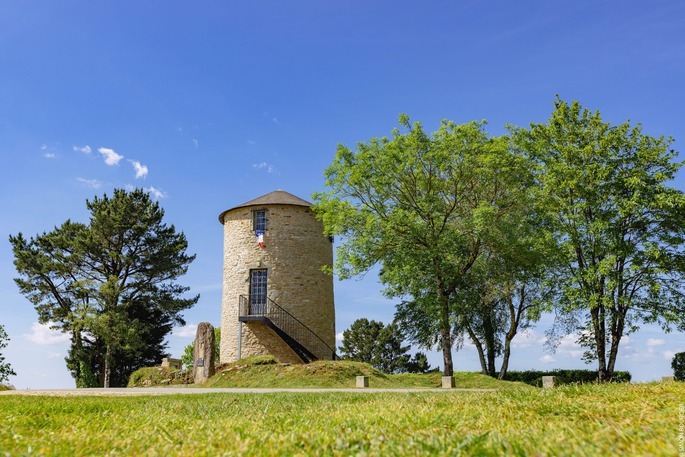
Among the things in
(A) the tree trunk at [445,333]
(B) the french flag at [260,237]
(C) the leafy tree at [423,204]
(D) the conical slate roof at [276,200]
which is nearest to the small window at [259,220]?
(B) the french flag at [260,237]

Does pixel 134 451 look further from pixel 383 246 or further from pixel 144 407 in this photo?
pixel 383 246

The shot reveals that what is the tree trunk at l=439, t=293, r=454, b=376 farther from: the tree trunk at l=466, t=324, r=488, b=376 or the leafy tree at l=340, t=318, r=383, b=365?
the leafy tree at l=340, t=318, r=383, b=365

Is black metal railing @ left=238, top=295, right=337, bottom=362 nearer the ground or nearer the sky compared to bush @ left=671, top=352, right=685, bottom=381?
nearer the sky

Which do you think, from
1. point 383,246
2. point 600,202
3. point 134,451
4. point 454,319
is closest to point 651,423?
point 134,451

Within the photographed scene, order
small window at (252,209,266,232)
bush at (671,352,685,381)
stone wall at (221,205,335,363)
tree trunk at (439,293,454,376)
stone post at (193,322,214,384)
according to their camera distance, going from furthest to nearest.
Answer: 1. small window at (252,209,266,232)
2. stone wall at (221,205,335,363)
3. bush at (671,352,685,381)
4. tree trunk at (439,293,454,376)
5. stone post at (193,322,214,384)

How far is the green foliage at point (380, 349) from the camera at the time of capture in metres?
38.4

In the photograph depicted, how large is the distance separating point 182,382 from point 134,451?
70.7 ft

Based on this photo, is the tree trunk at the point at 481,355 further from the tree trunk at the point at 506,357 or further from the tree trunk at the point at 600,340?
the tree trunk at the point at 600,340

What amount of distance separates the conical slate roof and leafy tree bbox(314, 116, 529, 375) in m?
5.90

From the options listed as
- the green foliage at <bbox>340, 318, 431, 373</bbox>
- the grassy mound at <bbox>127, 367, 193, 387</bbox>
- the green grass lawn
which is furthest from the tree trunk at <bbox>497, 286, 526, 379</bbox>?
the green grass lawn

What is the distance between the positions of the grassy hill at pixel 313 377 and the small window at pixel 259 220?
8.12m

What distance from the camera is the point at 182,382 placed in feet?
81.2

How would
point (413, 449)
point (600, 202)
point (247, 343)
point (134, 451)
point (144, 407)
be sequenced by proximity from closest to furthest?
point (413, 449) < point (134, 451) < point (144, 407) < point (600, 202) < point (247, 343)

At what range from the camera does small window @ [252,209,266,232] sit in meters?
30.5
